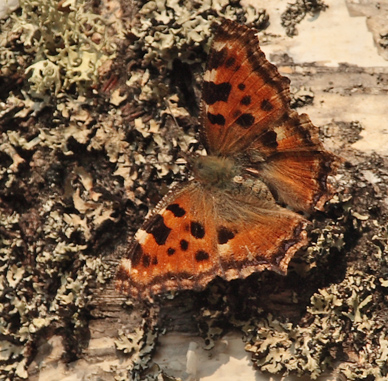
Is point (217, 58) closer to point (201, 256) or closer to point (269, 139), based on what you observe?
point (269, 139)

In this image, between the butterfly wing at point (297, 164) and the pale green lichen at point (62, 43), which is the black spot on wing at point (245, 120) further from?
the pale green lichen at point (62, 43)

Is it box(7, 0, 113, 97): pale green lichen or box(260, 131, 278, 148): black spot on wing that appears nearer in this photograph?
box(260, 131, 278, 148): black spot on wing

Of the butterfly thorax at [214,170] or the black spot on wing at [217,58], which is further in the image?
the butterfly thorax at [214,170]

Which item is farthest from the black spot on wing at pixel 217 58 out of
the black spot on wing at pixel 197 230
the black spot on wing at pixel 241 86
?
the black spot on wing at pixel 197 230

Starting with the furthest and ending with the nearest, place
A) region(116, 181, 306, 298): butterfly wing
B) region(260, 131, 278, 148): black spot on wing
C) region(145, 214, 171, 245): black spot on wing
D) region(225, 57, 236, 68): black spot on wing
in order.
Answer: region(260, 131, 278, 148): black spot on wing < region(225, 57, 236, 68): black spot on wing < region(145, 214, 171, 245): black spot on wing < region(116, 181, 306, 298): butterfly wing

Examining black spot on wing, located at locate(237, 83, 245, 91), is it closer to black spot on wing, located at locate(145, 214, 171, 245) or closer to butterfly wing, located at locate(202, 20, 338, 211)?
butterfly wing, located at locate(202, 20, 338, 211)

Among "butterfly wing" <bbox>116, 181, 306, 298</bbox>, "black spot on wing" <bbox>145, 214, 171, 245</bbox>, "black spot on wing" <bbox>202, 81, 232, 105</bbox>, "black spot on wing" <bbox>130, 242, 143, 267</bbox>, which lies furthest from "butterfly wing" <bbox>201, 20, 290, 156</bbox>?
"black spot on wing" <bbox>130, 242, 143, 267</bbox>

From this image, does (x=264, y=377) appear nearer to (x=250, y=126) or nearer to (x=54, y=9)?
(x=250, y=126)

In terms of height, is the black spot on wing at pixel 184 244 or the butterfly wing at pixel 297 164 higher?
the butterfly wing at pixel 297 164
